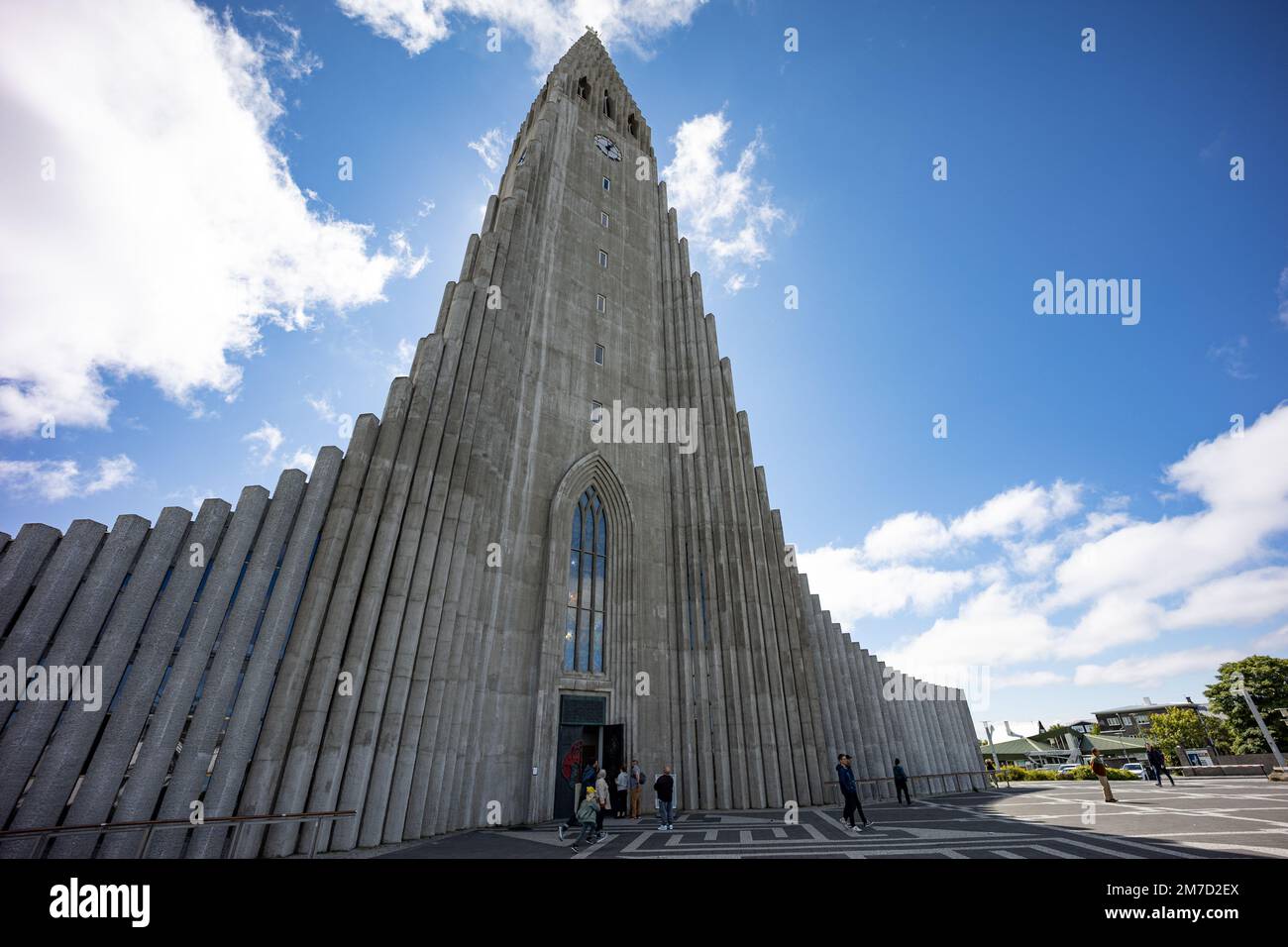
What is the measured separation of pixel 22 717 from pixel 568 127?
117 feet

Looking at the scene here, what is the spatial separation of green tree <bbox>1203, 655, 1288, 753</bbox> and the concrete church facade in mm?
32842

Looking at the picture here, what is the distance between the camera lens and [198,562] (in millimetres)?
13609

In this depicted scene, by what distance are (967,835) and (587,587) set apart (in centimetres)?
1487

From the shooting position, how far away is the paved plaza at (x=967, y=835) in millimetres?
10000

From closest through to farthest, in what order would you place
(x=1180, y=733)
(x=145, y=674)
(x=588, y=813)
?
1. (x=145, y=674)
2. (x=588, y=813)
3. (x=1180, y=733)

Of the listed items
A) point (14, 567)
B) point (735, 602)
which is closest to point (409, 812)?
point (14, 567)

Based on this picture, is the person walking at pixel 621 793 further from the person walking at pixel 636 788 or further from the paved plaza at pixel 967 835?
the paved plaza at pixel 967 835

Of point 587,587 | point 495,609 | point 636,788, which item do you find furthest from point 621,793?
point 495,609

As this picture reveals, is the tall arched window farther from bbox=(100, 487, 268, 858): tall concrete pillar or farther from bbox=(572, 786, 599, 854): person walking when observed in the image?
bbox=(100, 487, 268, 858): tall concrete pillar

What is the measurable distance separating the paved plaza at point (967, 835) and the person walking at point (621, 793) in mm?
1096

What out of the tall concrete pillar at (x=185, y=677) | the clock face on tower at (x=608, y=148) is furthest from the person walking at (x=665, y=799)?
the clock face on tower at (x=608, y=148)

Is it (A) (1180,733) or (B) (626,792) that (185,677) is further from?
(A) (1180,733)

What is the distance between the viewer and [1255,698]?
4578cm

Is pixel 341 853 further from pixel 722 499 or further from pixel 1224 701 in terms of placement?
pixel 1224 701
